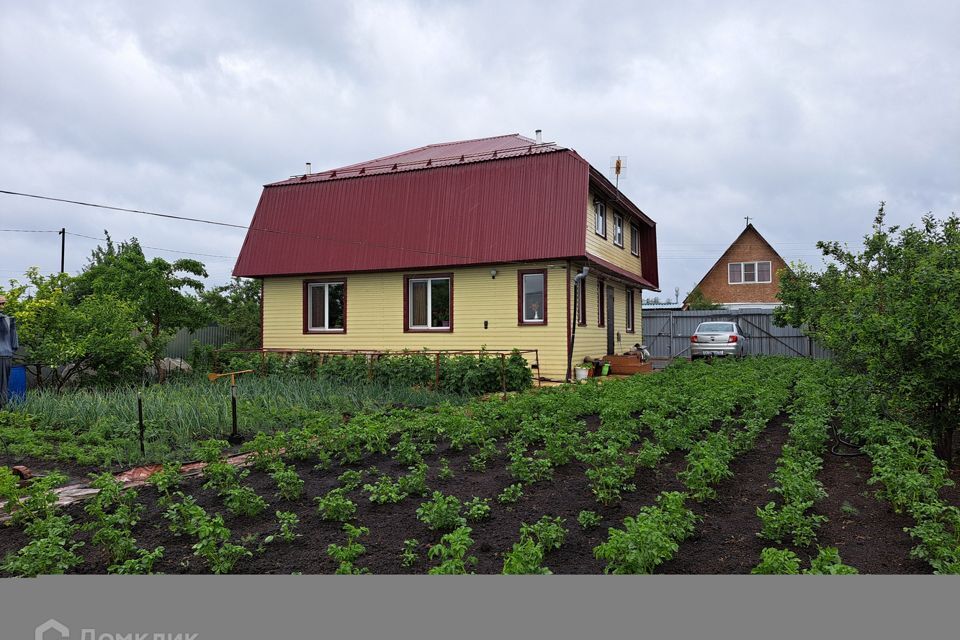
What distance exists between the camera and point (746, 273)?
35.9 m

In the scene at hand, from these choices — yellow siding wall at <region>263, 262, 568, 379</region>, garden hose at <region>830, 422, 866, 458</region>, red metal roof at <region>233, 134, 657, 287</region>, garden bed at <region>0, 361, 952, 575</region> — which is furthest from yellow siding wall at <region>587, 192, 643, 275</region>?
garden hose at <region>830, 422, 866, 458</region>

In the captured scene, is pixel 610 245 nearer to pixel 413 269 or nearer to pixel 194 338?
pixel 413 269

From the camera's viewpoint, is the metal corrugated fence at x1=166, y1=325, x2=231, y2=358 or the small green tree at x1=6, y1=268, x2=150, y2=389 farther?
the metal corrugated fence at x1=166, y1=325, x2=231, y2=358

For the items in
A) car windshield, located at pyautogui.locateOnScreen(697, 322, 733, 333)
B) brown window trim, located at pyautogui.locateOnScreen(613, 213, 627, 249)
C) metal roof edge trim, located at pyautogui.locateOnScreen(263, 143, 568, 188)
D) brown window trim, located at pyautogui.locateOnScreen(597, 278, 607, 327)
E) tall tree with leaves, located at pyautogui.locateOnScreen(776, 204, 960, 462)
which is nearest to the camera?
tall tree with leaves, located at pyautogui.locateOnScreen(776, 204, 960, 462)

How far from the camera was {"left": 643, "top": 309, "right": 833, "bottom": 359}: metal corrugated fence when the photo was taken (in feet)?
77.3

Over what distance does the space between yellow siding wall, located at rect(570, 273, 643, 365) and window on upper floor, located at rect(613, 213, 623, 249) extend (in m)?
1.14

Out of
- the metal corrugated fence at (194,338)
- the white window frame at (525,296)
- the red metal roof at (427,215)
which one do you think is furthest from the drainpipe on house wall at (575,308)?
the metal corrugated fence at (194,338)

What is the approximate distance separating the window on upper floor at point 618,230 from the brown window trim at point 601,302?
4.53 feet

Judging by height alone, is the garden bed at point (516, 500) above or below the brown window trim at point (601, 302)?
below

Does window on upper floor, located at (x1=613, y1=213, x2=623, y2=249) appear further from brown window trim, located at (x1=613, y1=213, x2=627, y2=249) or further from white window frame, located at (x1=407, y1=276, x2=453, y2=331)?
white window frame, located at (x1=407, y1=276, x2=453, y2=331)

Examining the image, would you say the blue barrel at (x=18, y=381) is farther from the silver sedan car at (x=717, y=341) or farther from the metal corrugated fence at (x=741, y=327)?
the metal corrugated fence at (x=741, y=327)

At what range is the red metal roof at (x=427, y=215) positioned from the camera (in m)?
13.8

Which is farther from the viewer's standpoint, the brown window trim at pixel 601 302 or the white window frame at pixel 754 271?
the white window frame at pixel 754 271

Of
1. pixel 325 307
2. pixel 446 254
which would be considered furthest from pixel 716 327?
pixel 325 307
